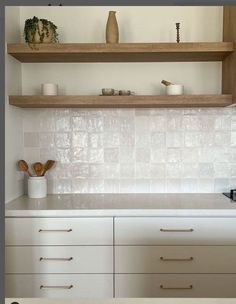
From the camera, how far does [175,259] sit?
1.84 m

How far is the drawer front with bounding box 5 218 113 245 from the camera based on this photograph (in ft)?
6.02

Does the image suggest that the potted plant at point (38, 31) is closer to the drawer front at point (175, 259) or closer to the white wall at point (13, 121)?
the white wall at point (13, 121)

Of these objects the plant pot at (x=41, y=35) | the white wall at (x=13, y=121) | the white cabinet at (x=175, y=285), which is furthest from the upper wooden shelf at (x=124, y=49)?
the white cabinet at (x=175, y=285)

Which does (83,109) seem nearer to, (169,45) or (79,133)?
(79,133)

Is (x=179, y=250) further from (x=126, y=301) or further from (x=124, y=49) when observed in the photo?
(x=124, y=49)

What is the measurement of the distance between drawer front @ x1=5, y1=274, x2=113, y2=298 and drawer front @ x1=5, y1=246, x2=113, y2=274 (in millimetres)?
41

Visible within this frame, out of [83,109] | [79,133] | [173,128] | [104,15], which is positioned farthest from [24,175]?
[104,15]

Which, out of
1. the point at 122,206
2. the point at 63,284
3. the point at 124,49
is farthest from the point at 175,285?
the point at 124,49

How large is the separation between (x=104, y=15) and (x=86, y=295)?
1.96 meters

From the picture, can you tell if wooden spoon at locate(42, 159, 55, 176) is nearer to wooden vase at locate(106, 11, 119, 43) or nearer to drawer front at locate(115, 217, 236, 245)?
drawer front at locate(115, 217, 236, 245)

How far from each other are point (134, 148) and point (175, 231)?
0.75 m

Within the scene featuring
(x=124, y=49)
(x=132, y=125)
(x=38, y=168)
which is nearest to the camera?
(x=124, y=49)

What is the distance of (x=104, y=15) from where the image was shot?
2295 mm

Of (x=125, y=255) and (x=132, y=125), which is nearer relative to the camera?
(x=125, y=255)
